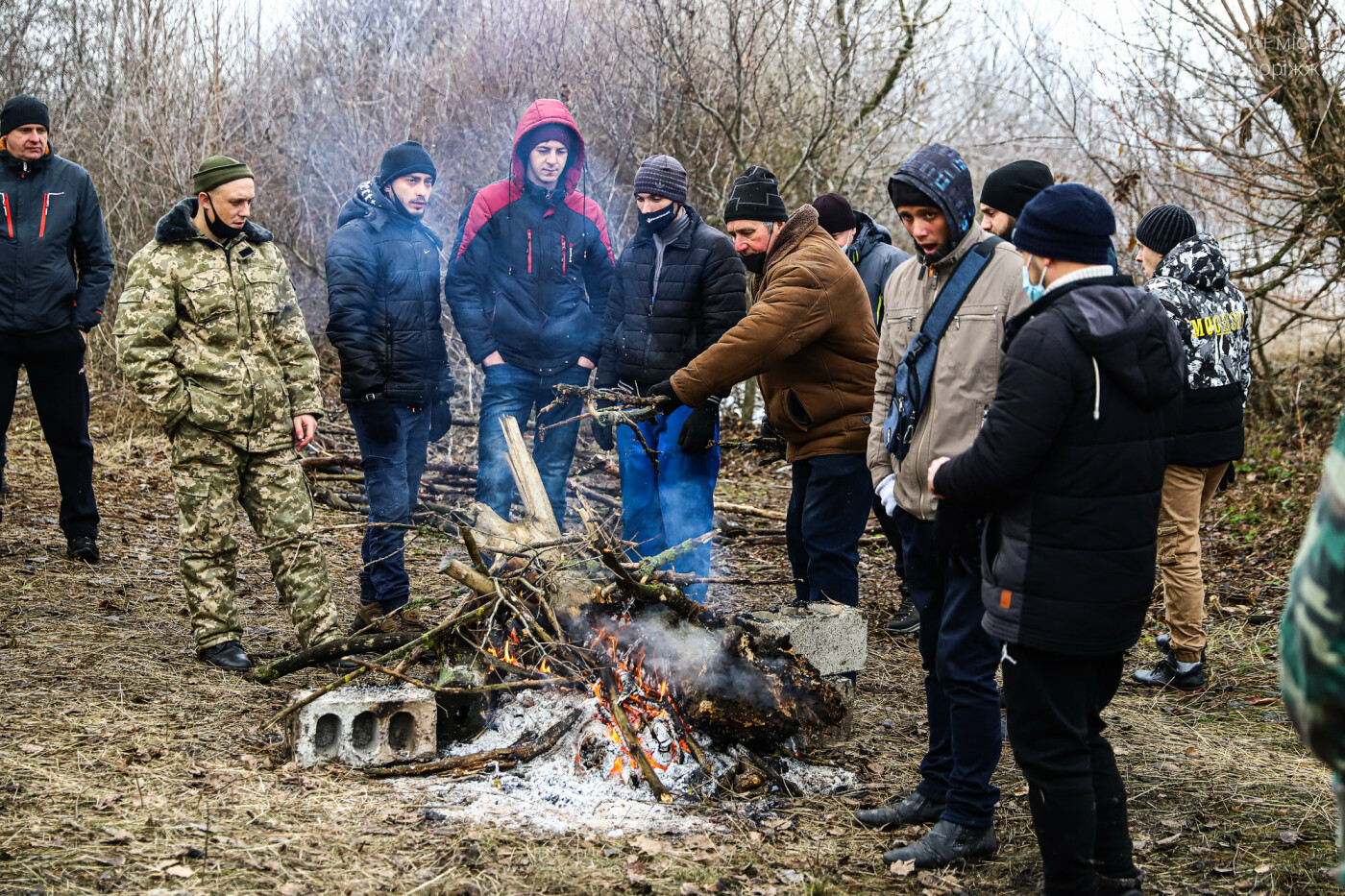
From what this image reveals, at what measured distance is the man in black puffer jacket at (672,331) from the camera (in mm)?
5711

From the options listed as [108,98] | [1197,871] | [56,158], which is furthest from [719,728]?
[108,98]

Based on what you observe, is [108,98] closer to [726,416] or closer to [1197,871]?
[726,416]

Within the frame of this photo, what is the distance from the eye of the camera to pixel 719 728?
4094 mm

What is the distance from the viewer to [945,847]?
3.44 metres

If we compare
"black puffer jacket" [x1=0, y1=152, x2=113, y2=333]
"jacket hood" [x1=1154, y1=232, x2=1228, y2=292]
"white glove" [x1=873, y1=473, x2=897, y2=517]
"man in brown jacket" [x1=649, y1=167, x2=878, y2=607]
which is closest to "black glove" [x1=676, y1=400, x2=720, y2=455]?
"man in brown jacket" [x1=649, y1=167, x2=878, y2=607]

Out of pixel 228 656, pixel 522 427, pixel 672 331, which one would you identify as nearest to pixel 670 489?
pixel 672 331

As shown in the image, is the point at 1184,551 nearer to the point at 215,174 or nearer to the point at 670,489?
the point at 670,489

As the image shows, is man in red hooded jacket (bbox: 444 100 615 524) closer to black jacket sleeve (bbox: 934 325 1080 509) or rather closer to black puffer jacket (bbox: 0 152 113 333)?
black puffer jacket (bbox: 0 152 113 333)

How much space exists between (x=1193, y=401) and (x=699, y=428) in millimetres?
2457

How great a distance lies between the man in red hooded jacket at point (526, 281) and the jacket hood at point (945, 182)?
2984 mm

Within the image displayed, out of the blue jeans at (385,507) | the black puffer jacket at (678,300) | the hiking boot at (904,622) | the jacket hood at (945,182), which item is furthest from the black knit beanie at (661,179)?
the hiking boot at (904,622)

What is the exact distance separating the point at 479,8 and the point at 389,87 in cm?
151

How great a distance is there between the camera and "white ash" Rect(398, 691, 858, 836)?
364cm

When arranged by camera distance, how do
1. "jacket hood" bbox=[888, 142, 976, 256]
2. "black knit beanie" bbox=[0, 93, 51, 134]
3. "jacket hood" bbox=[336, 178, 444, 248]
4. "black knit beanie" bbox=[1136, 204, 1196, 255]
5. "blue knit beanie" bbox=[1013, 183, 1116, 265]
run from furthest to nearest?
"black knit beanie" bbox=[0, 93, 51, 134], "jacket hood" bbox=[336, 178, 444, 248], "black knit beanie" bbox=[1136, 204, 1196, 255], "jacket hood" bbox=[888, 142, 976, 256], "blue knit beanie" bbox=[1013, 183, 1116, 265]
